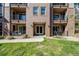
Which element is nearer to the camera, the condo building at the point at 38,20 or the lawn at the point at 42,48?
the lawn at the point at 42,48

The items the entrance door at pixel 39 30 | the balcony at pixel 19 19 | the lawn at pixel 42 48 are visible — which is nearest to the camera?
the lawn at pixel 42 48

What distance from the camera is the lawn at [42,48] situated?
440 centimetres

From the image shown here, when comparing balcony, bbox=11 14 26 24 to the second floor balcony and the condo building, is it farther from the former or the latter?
the second floor balcony

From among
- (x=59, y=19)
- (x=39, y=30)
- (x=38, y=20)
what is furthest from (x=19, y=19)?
(x=59, y=19)

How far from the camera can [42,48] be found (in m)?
4.57

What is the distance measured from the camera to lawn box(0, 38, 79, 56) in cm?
440

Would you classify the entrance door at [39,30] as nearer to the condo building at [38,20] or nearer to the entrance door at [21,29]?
the condo building at [38,20]

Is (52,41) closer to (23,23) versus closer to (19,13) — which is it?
(23,23)

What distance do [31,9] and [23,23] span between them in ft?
1.81

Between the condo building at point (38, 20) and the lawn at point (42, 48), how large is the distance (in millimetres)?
286

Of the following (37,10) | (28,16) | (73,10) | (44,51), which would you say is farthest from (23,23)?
(73,10)

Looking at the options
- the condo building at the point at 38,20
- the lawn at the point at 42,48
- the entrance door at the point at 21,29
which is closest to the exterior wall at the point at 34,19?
the condo building at the point at 38,20

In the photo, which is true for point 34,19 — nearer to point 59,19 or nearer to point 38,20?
point 38,20

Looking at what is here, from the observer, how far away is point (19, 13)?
525 cm
